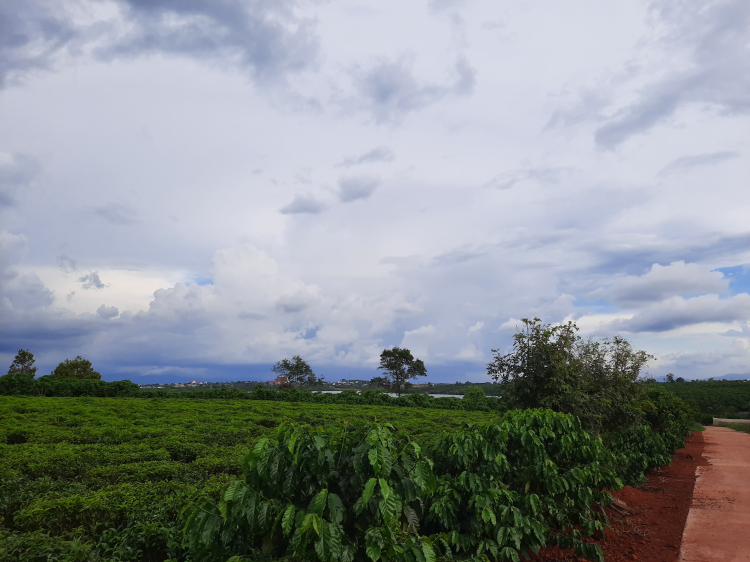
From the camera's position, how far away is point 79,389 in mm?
26062

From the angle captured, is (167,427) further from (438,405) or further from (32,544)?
(438,405)

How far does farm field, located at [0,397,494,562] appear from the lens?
483 centimetres

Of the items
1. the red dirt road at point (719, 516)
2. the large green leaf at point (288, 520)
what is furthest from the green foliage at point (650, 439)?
the large green leaf at point (288, 520)

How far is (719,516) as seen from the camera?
776 centimetres

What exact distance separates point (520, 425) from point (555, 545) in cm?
157

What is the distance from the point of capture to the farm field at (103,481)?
15.9 ft

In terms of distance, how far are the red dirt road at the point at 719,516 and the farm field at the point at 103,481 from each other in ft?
16.4

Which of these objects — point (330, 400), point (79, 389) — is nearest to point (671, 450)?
point (330, 400)

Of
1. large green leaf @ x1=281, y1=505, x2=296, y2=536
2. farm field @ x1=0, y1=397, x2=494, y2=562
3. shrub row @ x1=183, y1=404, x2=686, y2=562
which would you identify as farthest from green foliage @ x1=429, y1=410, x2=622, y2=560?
large green leaf @ x1=281, y1=505, x2=296, y2=536

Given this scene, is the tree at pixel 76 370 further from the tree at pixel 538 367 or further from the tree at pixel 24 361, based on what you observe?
the tree at pixel 538 367

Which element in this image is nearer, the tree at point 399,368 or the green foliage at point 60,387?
the green foliage at point 60,387

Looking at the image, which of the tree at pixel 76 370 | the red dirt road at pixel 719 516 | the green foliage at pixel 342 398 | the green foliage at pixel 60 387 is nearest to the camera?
the red dirt road at pixel 719 516

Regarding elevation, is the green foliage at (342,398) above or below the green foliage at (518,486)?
below

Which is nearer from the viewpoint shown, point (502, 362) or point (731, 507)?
point (731, 507)
